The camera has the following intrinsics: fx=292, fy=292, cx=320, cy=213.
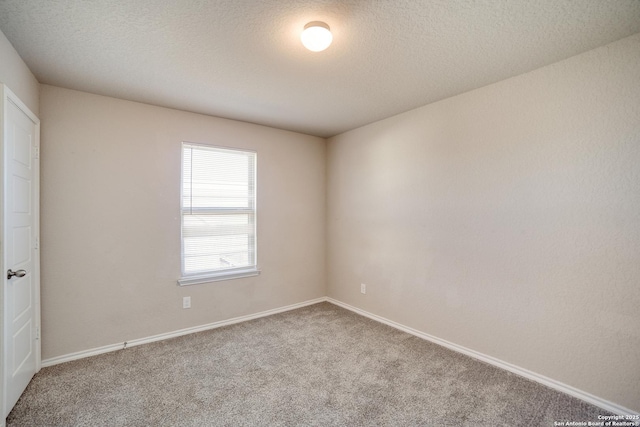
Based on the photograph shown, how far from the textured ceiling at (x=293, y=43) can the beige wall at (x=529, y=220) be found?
0.96 ft

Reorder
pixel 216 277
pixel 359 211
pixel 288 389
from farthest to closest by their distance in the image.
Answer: pixel 359 211, pixel 216 277, pixel 288 389

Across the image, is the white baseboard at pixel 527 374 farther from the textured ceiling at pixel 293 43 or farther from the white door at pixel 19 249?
the white door at pixel 19 249

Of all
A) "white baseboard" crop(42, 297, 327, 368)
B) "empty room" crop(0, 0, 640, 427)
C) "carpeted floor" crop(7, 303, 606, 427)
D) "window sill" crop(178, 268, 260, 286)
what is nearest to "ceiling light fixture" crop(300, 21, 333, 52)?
"empty room" crop(0, 0, 640, 427)

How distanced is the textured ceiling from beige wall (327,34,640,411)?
293 mm

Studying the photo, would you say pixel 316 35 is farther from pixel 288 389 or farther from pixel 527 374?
pixel 527 374

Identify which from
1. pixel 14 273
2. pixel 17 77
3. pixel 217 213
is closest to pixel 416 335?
pixel 217 213

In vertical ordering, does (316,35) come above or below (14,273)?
above

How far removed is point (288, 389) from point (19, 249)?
7.26 feet

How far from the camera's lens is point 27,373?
2.23 metres

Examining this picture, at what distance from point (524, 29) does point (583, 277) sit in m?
1.74

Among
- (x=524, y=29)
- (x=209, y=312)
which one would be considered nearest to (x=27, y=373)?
(x=209, y=312)

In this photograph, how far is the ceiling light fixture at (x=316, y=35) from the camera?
1.71 m

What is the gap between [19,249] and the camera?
6.93 feet

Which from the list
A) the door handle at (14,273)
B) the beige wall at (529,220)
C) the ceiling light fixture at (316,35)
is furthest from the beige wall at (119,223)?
the ceiling light fixture at (316,35)
